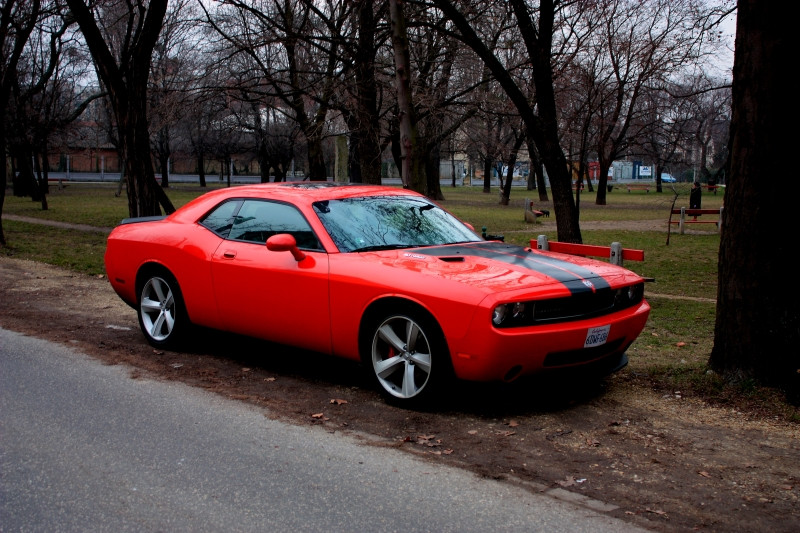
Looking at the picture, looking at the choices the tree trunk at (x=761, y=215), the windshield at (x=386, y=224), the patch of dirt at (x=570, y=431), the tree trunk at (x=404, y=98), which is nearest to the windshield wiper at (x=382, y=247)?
the windshield at (x=386, y=224)

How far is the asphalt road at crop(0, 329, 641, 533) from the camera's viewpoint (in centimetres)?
377

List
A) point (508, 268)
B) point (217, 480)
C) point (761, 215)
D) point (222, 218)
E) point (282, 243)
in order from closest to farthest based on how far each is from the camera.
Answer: point (217, 480) < point (508, 268) < point (761, 215) < point (282, 243) < point (222, 218)

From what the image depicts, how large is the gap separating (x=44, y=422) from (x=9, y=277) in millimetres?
8144

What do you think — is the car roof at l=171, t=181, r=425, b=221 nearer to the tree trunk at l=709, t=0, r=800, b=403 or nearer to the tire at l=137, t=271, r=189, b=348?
the tire at l=137, t=271, r=189, b=348

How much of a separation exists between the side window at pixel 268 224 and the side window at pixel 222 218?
75mm

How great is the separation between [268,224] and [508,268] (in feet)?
7.09

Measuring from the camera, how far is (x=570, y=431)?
16.8 ft

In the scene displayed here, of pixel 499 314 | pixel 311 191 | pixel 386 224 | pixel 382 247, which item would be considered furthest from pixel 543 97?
pixel 499 314

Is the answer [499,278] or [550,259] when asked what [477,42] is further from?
[499,278]

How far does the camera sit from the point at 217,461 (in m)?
4.56

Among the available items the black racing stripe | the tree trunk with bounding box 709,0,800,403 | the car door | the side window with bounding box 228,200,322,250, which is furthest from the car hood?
the tree trunk with bounding box 709,0,800,403

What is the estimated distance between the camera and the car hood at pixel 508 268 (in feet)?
17.4

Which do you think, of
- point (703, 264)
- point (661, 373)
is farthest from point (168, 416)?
point (703, 264)

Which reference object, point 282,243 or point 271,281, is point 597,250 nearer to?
point 271,281
